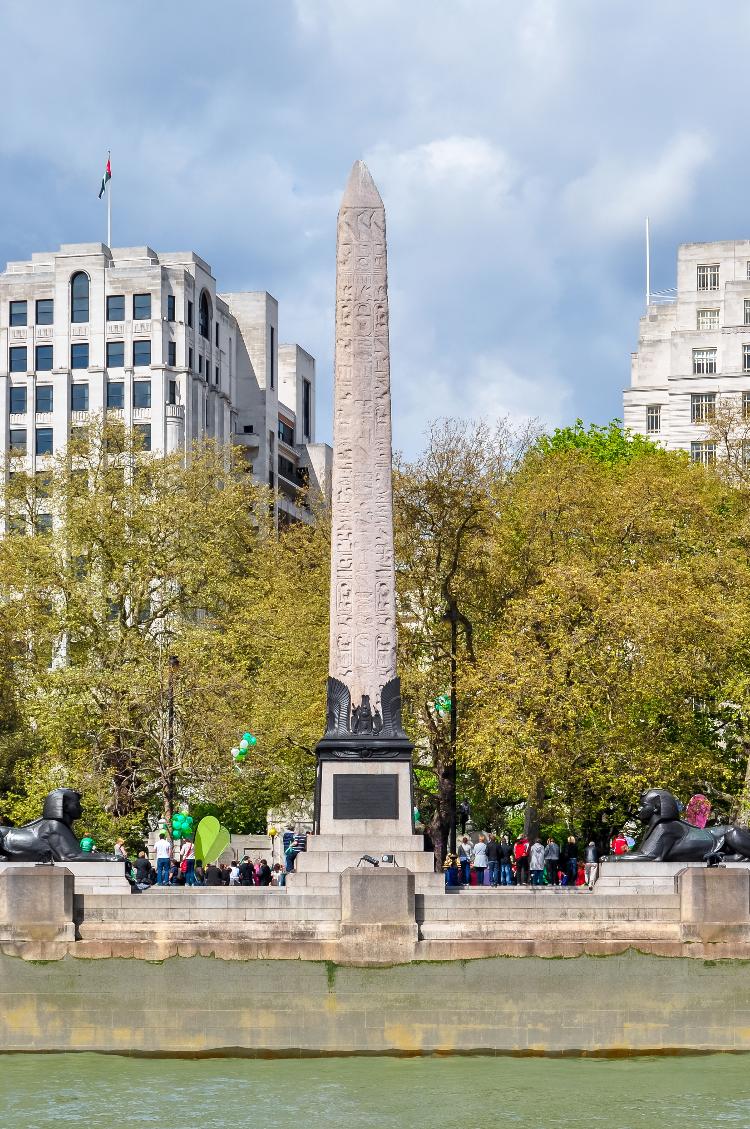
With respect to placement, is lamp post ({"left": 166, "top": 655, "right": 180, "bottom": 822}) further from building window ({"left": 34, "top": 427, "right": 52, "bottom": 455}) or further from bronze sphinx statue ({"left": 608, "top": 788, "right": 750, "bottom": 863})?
building window ({"left": 34, "top": 427, "right": 52, "bottom": 455})

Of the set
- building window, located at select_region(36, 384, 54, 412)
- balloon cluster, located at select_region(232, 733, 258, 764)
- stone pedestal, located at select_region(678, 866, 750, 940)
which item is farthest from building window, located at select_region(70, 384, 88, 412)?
stone pedestal, located at select_region(678, 866, 750, 940)

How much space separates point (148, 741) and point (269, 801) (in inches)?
183

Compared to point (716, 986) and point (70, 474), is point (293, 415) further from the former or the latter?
point (716, 986)

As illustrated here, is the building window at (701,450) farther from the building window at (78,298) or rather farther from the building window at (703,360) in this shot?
the building window at (78,298)

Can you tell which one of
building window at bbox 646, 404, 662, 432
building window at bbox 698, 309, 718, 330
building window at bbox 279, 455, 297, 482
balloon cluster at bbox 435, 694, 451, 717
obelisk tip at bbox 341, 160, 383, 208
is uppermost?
building window at bbox 698, 309, 718, 330

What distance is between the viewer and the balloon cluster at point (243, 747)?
159ft

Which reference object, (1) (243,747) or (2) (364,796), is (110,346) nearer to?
(1) (243,747)

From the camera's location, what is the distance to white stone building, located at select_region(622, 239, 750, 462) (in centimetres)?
9538

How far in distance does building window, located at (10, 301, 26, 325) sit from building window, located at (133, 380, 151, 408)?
7.96 meters

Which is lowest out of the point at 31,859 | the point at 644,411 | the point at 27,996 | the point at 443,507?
the point at 27,996

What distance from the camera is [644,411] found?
99.2 m

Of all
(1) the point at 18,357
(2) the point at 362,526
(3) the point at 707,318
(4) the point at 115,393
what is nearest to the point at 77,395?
(4) the point at 115,393

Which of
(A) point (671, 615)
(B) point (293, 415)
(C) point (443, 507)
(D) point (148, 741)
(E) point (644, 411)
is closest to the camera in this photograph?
(A) point (671, 615)

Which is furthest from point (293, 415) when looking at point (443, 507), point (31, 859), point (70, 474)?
point (31, 859)
